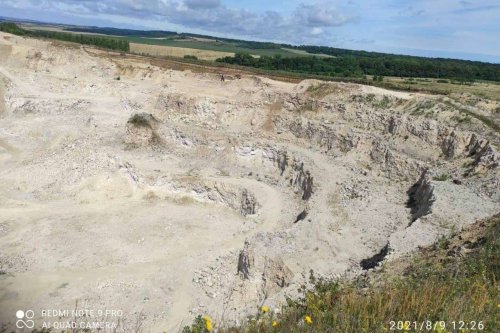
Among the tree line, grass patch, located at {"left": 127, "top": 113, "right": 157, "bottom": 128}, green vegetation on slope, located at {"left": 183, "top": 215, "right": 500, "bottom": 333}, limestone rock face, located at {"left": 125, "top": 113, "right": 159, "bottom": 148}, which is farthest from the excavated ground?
the tree line

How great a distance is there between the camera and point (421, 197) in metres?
23.2

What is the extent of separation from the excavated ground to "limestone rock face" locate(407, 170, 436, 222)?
16cm

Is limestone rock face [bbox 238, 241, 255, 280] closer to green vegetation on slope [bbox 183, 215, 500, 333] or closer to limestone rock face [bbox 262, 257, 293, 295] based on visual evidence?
limestone rock face [bbox 262, 257, 293, 295]

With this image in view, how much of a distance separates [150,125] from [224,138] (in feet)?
21.2

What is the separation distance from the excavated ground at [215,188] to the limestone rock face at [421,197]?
16 centimetres

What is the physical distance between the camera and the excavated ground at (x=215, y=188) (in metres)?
18.3

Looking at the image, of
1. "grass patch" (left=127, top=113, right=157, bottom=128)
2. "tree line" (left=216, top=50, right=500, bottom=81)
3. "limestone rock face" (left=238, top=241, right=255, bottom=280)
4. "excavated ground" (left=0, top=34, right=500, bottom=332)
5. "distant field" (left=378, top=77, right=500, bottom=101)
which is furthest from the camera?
"tree line" (left=216, top=50, right=500, bottom=81)

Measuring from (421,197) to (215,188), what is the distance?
13737mm

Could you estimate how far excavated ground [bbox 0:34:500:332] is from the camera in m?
18.3

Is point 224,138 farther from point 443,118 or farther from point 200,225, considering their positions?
point 443,118

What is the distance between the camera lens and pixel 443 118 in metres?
30.6

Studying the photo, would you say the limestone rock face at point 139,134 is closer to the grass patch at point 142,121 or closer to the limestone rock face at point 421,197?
the grass patch at point 142,121

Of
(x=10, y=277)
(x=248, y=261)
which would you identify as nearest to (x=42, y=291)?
(x=10, y=277)

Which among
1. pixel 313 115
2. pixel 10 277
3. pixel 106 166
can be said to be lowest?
pixel 10 277
